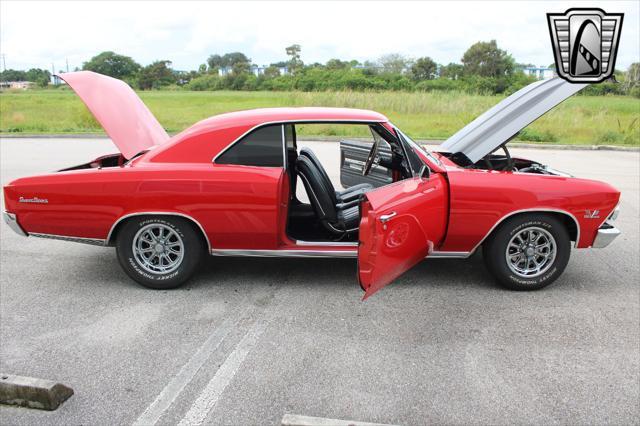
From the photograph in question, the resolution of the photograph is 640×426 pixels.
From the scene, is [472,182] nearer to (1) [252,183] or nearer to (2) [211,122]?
(1) [252,183]

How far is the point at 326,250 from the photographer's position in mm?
4570

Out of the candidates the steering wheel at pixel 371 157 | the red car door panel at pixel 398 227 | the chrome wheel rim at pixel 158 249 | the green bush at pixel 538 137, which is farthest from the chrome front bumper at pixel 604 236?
the green bush at pixel 538 137

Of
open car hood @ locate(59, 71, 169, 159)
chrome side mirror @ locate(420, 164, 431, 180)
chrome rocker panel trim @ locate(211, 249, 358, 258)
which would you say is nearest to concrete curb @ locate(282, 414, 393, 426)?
chrome rocker panel trim @ locate(211, 249, 358, 258)

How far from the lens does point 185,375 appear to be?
11.1 feet

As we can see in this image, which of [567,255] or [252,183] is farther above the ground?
[252,183]

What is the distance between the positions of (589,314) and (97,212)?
412 cm

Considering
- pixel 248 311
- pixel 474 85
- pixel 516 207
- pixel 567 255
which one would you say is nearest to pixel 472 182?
pixel 516 207

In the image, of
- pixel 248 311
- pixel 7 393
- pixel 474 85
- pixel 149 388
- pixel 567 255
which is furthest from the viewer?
pixel 474 85

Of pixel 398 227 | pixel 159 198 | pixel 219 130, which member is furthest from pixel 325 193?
pixel 159 198

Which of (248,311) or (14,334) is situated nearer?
(14,334)

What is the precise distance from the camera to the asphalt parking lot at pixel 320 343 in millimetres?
3064

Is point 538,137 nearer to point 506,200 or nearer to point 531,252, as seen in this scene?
point 531,252

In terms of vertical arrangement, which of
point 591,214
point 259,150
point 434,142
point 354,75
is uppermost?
point 354,75

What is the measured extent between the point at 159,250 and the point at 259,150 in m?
1.22
